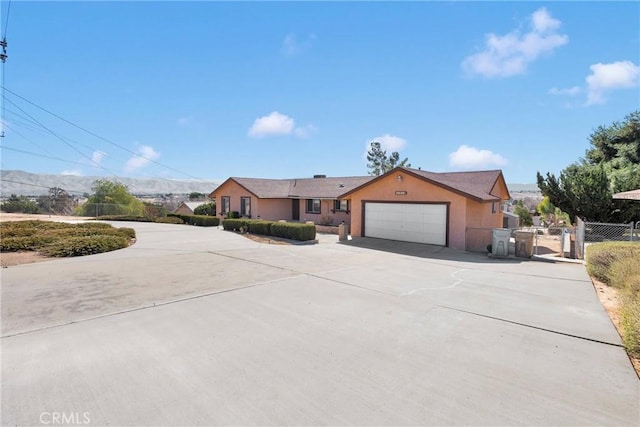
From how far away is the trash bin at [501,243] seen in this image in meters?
13.9

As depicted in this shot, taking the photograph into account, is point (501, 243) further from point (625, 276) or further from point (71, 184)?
point (71, 184)

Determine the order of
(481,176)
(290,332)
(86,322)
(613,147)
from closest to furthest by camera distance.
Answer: (290,332) < (86,322) < (481,176) < (613,147)

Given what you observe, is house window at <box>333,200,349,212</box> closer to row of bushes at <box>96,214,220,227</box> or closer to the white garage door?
the white garage door

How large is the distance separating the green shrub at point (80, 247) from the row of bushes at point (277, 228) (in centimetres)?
824

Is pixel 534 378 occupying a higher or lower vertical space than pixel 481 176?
lower

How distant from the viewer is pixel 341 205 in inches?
1049

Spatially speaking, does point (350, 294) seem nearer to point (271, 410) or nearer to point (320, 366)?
point (320, 366)

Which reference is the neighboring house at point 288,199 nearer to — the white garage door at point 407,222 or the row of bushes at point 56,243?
the white garage door at point 407,222

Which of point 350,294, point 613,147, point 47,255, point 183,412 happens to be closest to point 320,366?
point 183,412

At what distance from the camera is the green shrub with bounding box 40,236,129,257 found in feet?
42.4

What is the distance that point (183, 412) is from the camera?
335 cm

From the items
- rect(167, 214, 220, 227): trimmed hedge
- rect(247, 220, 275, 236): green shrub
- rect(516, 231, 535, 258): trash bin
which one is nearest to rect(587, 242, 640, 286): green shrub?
rect(516, 231, 535, 258): trash bin

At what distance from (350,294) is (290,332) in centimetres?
261

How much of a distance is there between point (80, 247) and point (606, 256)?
1738 centimetres
